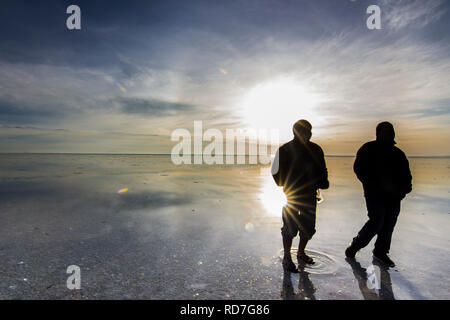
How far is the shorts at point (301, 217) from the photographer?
12.6 ft

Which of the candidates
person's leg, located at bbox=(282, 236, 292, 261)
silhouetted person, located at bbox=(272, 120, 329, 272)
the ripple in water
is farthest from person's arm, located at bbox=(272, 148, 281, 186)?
the ripple in water

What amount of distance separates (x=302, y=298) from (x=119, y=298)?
209 cm

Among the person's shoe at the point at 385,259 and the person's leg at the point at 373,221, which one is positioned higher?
the person's leg at the point at 373,221

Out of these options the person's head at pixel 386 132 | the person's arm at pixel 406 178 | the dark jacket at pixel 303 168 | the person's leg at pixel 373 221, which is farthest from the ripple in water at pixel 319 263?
the person's head at pixel 386 132

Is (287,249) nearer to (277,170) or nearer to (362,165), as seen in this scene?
(277,170)

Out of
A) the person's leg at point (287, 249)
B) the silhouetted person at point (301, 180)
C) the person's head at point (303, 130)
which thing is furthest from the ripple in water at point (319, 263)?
the person's head at point (303, 130)

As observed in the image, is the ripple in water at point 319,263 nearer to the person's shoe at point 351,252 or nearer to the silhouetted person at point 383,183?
the person's shoe at point 351,252

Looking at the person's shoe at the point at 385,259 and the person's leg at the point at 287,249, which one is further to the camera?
the person's shoe at the point at 385,259

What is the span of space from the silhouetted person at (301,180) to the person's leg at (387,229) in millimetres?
1110

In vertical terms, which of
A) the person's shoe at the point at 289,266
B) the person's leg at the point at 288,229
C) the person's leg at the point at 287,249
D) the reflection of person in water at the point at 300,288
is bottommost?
the reflection of person in water at the point at 300,288

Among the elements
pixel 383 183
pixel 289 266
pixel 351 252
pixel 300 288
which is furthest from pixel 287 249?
pixel 383 183

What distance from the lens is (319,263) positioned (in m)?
3.94

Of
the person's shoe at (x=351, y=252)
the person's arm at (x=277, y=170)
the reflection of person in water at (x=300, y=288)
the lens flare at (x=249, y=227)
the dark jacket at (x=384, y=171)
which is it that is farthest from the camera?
the lens flare at (x=249, y=227)

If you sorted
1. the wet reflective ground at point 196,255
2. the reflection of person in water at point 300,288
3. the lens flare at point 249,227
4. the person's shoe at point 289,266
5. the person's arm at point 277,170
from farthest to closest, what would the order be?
1. the lens flare at point 249,227
2. the person's arm at point 277,170
3. the person's shoe at point 289,266
4. the wet reflective ground at point 196,255
5. the reflection of person in water at point 300,288
